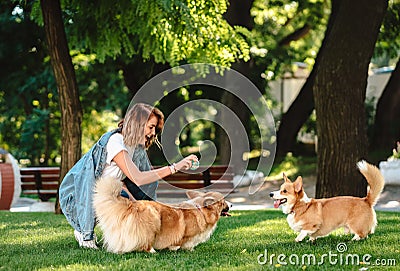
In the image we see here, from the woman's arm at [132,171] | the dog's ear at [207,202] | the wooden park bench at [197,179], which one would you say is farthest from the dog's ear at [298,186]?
the wooden park bench at [197,179]

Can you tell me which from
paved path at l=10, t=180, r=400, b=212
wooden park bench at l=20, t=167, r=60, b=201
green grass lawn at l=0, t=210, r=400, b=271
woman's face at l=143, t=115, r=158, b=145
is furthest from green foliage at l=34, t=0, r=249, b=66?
woman's face at l=143, t=115, r=158, b=145

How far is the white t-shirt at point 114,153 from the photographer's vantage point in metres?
7.12

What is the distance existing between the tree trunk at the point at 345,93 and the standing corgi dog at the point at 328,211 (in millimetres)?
4763

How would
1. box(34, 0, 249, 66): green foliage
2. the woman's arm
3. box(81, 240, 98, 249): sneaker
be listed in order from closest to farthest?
the woman's arm, box(81, 240, 98, 249): sneaker, box(34, 0, 249, 66): green foliage

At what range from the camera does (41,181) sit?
53.1ft

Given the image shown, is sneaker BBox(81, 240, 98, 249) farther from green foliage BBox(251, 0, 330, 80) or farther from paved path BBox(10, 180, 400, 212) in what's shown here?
green foliage BBox(251, 0, 330, 80)

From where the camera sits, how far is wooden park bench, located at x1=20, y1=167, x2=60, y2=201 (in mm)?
16062

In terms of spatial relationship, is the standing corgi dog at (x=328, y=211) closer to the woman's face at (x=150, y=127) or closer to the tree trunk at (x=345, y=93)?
the woman's face at (x=150, y=127)

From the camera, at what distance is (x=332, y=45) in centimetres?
1238

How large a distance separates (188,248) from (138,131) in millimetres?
1326

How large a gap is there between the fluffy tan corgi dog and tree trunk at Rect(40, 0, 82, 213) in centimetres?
521

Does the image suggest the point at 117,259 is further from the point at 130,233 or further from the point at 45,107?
the point at 45,107

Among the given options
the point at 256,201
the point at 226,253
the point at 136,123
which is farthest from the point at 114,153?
the point at 256,201

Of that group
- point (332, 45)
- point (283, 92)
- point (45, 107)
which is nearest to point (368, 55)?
point (332, 45)
